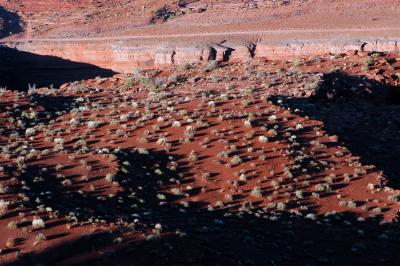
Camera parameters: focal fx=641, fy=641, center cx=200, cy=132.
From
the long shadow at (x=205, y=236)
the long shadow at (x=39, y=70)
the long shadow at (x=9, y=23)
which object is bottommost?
the long shadow at (x=39, y=70)

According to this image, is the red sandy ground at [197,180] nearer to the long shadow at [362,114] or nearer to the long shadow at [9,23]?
the long shadow at [362,114]

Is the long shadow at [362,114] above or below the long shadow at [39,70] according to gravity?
above

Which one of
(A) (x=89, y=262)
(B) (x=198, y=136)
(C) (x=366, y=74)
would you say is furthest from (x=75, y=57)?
(A) (x=89, y=262)

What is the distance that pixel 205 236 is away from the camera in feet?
44.2

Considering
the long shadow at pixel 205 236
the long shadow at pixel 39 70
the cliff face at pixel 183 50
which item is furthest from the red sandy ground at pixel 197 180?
the long shadow at pixel 39 70

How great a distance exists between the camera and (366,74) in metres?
28.1

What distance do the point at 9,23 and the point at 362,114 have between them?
4633 centimetres

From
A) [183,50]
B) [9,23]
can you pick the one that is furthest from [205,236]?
[9,23]

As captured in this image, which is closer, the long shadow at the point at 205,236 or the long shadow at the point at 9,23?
the long shadow at the point at 205,236

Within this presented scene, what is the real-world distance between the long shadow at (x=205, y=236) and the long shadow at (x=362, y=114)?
420 centimetres

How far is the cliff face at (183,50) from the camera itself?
128ft

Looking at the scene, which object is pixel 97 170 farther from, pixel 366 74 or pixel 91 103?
pixel 366 74

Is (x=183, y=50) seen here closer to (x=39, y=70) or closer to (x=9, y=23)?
(x=39, y=70)

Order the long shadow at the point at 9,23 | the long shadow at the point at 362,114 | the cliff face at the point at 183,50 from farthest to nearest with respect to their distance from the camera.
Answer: the long shadow at the point at 9,23, the cliff face at the point at 183,50, the long shadow at the point at 362,114
